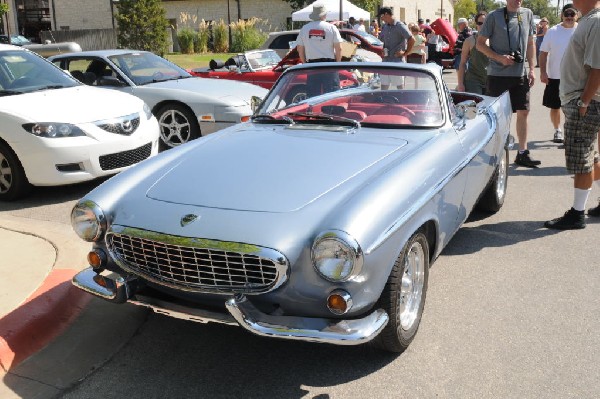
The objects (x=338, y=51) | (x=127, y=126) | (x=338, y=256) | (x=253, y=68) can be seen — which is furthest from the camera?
(x=253, y=68)

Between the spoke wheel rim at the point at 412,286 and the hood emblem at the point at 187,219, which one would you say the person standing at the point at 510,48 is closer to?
the spoke wheel rim at the point at 412,286

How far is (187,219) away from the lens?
3.17 meters

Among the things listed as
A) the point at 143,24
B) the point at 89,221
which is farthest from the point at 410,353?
the point at 143,24

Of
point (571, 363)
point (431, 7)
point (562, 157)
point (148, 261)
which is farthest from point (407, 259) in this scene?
point (431, 7)

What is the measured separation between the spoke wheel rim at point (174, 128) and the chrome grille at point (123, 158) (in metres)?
1.46

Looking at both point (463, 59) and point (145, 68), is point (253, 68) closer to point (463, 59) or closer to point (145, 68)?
point (145, 68)

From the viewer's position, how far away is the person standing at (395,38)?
429 inches

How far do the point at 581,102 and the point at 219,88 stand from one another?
15.9 ft

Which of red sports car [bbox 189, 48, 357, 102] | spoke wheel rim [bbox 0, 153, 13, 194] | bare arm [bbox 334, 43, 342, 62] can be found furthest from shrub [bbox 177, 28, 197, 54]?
spoke wheel rim [bbox 0, 153, 13, 194]

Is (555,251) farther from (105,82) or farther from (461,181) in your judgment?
(105,82)

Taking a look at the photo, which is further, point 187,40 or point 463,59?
point 187,40

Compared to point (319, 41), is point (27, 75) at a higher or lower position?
lower

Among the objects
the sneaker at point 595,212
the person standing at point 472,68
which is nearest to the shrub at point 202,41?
the person standing at point 472,68

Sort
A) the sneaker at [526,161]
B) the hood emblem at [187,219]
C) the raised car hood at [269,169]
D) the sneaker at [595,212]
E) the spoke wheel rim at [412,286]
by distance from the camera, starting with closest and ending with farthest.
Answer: the hood emblem at [187,219]
the raised car hood at [269,169]
the spoke wheel rim at [412,286]
the sneaker at [595,212]
the sneaker at [526,161]
